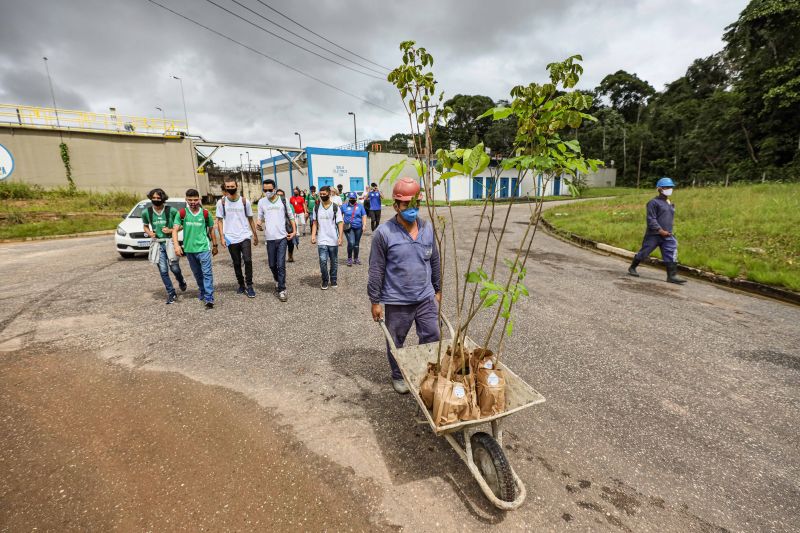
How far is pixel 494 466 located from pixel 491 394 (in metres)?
0.42

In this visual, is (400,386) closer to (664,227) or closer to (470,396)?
(470,396)

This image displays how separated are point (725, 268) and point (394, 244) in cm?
853

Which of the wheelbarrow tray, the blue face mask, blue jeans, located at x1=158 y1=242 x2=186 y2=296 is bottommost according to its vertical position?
the wheelbarrow tray

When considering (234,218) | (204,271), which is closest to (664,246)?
(234,218)

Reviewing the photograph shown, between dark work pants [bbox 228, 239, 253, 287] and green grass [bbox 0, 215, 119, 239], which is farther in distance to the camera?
green grass [bbox 0, 215, 119, 239]

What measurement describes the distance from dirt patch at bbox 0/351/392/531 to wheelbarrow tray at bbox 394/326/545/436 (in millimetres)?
728

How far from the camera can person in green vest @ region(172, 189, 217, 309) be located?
A: 5.61 metres

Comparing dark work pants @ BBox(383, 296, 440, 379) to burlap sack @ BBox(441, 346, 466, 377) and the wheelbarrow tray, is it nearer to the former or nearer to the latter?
the wheelbarrow tray

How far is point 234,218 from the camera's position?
6.07 meters

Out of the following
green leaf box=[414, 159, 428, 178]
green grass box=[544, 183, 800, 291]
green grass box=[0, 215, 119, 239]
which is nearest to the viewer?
green leaf box=[414, 159, 428, 178]

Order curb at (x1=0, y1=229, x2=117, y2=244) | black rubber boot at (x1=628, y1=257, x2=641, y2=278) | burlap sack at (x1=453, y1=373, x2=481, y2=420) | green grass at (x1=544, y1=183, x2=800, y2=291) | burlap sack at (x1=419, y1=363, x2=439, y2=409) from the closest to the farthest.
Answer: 1. burlap sack at (x1=453, y1=373, x2=481, y2=420)
2. burlap sack at (x1=419, y1=363, x2=439, y2=409)
3. green grass at (x1=544, y1=183, x2=800, y2=291)
4. black rubber boot at (x1=628, y1=257, x2=641, y2=278)
5. curb at (x1=0, y1=229, x2=117, y2=244)

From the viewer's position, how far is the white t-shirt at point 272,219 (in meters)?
6.34

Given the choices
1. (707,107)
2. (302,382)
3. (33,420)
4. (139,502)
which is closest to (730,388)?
(302,382)

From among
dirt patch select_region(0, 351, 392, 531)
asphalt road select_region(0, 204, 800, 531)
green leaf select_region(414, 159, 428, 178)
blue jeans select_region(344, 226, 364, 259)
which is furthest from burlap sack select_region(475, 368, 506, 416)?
blue jeans select_region(344, 226, 364, 259)
